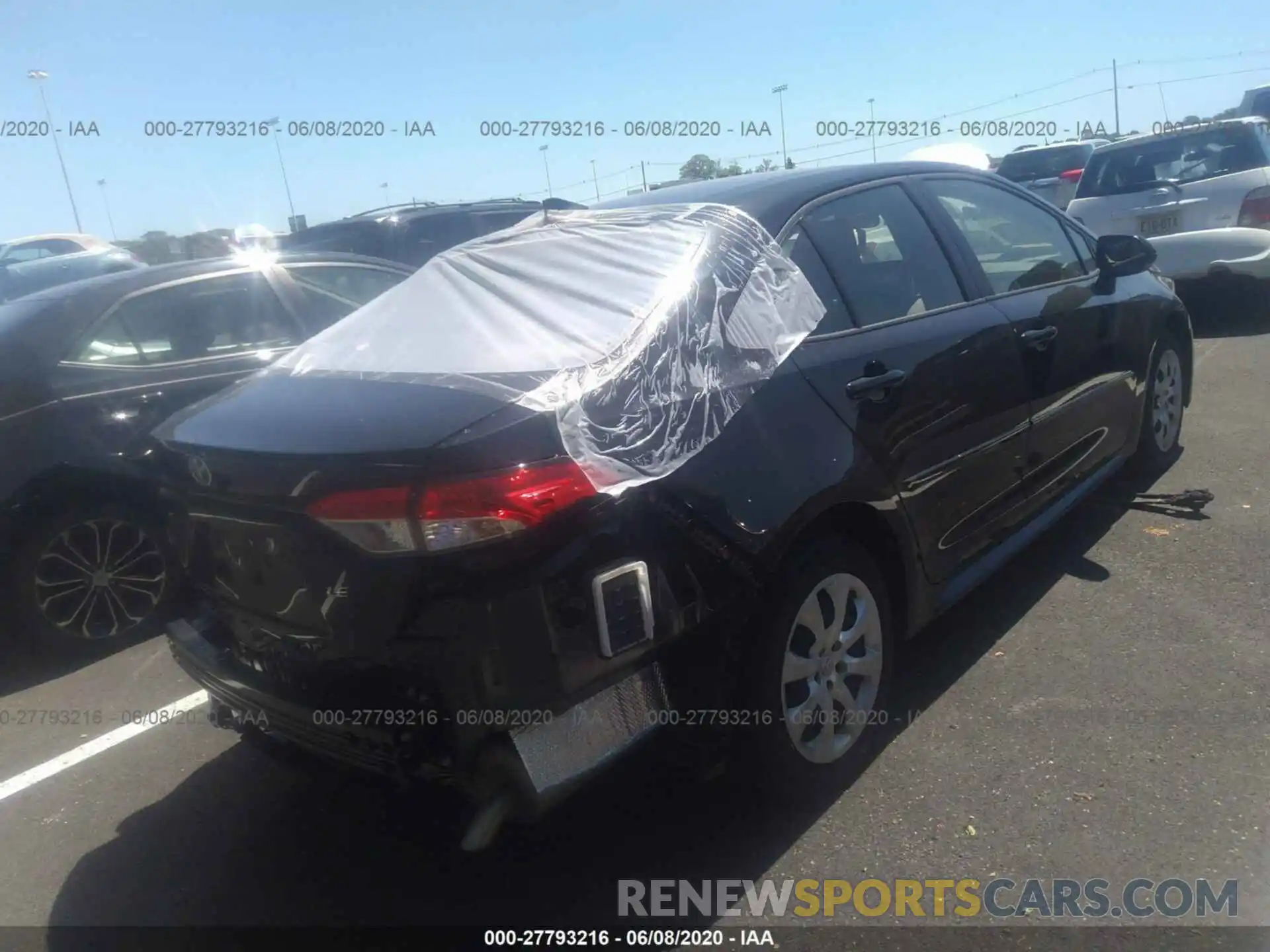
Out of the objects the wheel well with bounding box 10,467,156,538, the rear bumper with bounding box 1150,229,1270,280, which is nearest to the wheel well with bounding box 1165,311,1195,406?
the rear bumper with bounding box 1150,229,1270,280

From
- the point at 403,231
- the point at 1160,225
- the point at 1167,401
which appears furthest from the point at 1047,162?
the point at 1167,401

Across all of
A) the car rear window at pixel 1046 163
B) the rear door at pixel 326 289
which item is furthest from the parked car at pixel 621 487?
the car rear window at pixel 1046 163

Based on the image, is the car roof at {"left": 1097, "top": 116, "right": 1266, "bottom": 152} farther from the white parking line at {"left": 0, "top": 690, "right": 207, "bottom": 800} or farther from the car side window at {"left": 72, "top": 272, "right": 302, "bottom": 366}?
the white parking line at {"left": 0, "top": 690, "right": 207, "bottom": 800}

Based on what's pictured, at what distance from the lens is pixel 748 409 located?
2641 millimetres

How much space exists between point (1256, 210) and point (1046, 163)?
327 inches

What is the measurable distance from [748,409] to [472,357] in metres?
0.73

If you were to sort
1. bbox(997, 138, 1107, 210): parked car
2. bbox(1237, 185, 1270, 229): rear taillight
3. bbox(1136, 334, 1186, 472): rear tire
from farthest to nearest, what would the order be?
bbox(997, 138, 1107, 210): parked car, bbox(1237, 185, 1270, 229): rear taillight, bbox(1136, 334, 1186, 472): rear tire

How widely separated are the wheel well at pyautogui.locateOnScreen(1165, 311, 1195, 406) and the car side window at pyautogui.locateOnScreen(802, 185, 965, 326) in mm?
2177

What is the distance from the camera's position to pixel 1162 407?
5.07 metres

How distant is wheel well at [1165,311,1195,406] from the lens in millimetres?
5082

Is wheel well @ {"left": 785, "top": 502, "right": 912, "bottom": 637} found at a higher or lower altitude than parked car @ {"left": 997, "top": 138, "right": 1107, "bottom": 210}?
lower

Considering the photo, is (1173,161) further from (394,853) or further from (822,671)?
(394,853)

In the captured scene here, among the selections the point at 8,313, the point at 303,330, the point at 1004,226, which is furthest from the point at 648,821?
the point at 8,313

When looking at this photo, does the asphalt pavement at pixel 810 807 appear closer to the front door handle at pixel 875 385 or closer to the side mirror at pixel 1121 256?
the front door handle at pixel 875 385
